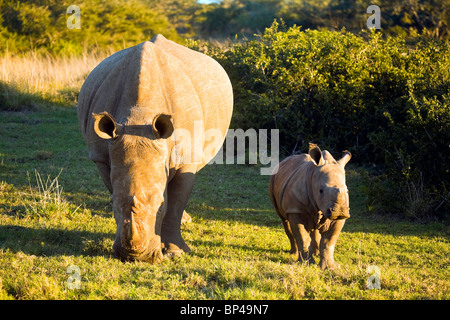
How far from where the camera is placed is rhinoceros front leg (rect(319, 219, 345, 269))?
6.25 meters

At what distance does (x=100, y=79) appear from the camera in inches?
277

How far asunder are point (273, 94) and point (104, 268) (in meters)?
7.63

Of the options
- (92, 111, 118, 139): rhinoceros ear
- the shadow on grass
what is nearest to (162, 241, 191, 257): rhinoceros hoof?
the shadow on grass

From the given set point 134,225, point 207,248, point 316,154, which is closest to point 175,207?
point 207,248

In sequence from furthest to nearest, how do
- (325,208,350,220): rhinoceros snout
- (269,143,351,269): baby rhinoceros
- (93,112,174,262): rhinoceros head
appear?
1. (269,143,351,269): baby rhinoceros
2. (325,208,350,220): rhinoceros snout
3. (93,112,174,262): rhinoceros head

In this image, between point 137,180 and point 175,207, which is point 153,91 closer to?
point 137,180

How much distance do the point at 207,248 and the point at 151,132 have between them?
1.90 m

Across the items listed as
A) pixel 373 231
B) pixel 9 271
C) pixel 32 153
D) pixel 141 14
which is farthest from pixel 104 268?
pixel 141 14

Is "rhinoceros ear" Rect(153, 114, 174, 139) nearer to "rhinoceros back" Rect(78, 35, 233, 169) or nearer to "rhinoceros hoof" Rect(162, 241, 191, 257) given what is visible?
"rhinoceros back" Rect(78, 35, 233, 169)

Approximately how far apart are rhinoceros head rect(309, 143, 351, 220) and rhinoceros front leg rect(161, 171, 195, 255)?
1449 mm

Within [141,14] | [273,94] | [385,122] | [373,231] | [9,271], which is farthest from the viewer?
[141,14]

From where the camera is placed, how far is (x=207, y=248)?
699 cm

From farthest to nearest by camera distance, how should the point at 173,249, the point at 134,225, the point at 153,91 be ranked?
1. the point at 173,249
2. the point at 153,91
3. the point at 134,225

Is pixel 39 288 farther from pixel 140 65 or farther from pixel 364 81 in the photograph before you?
pixel 364 81
